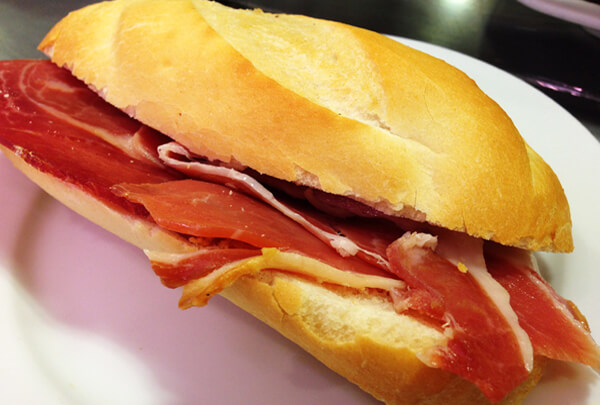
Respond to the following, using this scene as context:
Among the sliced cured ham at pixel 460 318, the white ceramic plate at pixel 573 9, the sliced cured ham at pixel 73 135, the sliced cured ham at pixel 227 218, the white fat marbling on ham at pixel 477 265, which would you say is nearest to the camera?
the sliced cured ham at pixel 460 318

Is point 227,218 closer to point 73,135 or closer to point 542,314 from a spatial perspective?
point 73,135

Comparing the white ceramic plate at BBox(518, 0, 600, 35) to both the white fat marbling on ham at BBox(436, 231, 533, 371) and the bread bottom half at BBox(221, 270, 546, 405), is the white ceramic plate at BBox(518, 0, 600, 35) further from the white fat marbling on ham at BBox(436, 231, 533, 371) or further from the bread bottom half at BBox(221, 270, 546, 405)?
the bread bottom half at BBox(221, 270, 546, 405)

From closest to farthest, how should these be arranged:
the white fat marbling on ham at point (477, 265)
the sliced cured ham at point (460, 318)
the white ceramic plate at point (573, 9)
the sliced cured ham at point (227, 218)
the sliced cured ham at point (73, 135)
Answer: the sliced cured ham at point (460, 318)
the white fat marbling on ham at point (477, 265)
the sliced cured ham at point (227, 218)
the sliced cured ham at point (73, 135)
the white ceramic plate at point (573, 9)

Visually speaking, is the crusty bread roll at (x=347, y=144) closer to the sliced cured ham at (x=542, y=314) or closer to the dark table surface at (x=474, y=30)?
the sliced cured ham at (x=542, y=314)

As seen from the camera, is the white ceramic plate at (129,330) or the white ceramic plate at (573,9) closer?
the white ceramic plate at (129,330)

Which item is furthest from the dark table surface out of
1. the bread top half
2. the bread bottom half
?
the bread bottom half

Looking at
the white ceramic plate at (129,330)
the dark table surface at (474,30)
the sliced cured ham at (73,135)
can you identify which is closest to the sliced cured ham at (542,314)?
the white ceramic plate at (129,330)

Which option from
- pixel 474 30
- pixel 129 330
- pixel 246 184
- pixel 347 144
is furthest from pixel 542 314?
pixel 474 30
